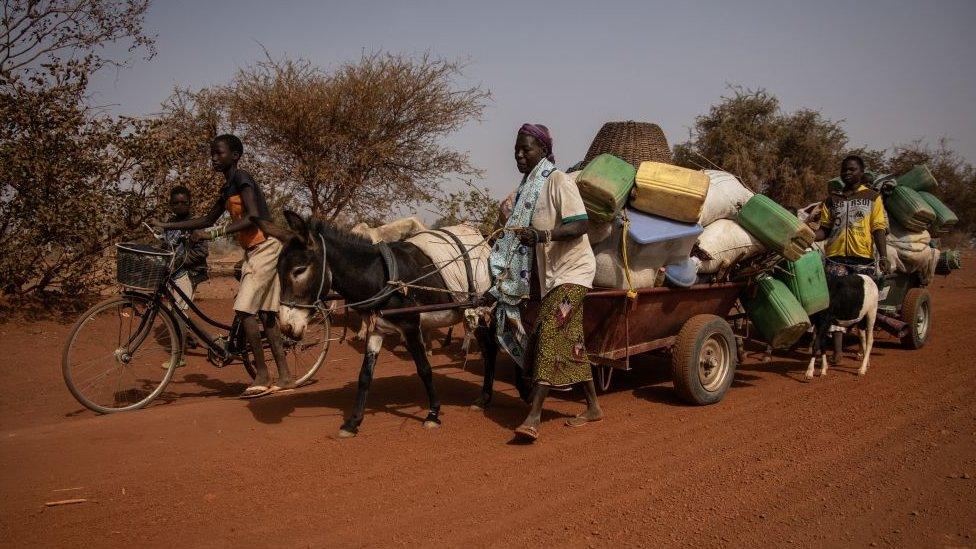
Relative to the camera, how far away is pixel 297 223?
5031 millimetres

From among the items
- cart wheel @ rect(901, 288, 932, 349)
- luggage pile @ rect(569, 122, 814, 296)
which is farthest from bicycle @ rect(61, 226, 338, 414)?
cart wheel @ rect(901, 288, 932, 349)

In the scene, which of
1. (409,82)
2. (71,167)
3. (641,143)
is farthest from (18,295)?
(641,143)

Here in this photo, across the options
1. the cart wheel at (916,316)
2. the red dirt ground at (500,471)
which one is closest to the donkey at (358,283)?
the red dirt ground at (500,471)

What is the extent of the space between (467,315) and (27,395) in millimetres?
5338

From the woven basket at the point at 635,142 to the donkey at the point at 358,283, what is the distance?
9.27 ft

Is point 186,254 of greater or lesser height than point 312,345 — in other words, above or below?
above

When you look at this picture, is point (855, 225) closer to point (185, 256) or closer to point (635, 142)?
point (635, 142)

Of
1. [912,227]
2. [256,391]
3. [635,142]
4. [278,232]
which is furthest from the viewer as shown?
[912,227]

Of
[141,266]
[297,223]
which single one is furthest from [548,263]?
[141,266]

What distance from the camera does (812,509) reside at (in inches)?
154

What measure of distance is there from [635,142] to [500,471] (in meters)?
4.26

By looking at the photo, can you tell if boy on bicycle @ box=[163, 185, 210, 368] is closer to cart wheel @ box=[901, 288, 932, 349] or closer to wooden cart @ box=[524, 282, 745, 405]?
wooden cart @ box=[524, 282, 745, 405]

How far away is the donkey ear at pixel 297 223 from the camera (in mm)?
4969

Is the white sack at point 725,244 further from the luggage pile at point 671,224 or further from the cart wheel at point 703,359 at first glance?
the cart wheel at point 703,359
